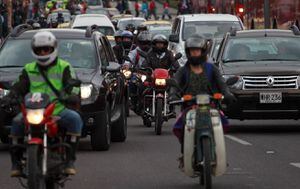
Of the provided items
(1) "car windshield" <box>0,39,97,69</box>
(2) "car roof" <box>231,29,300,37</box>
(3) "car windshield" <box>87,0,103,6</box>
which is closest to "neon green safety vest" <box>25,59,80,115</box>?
(1) "car windshield" <box>0,39,97,69</box>

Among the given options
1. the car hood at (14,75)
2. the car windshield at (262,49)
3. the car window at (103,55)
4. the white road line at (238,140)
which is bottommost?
the white road line at (238,140)

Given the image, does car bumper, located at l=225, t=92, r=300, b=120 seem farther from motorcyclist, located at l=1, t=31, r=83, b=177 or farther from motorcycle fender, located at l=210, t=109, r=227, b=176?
motorcyclist, located at l=1, t=31, r=83, b=177

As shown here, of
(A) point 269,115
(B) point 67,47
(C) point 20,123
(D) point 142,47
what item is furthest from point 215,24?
(C) point 20,123

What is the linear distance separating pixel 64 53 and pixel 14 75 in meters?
1.06

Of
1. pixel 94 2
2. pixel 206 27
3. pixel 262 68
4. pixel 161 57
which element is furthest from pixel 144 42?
pixel 94 2

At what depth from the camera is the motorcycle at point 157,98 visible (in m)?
19.6

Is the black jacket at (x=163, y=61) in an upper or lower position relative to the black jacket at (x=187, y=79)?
lower

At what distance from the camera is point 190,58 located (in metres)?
12.4

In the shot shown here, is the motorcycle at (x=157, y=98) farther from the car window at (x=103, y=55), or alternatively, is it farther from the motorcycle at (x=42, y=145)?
the motorcycle at (x=42, y=145)

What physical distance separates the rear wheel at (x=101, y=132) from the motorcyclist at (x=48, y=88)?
4.93m

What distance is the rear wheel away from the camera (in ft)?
53.4

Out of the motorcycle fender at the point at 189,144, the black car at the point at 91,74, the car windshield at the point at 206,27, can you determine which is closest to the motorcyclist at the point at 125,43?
the car windshield at the point at 206,27

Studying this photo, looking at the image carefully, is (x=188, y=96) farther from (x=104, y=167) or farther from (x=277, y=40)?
(x=277, y=40)

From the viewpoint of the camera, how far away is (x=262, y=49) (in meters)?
20.7
